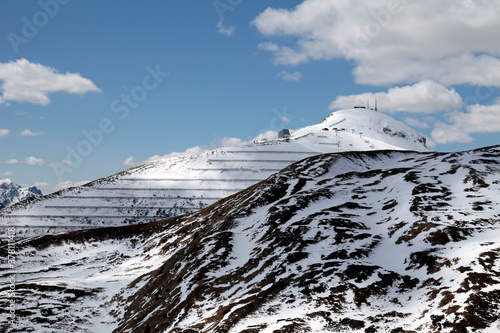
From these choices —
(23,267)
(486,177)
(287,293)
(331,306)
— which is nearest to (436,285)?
(331,306)

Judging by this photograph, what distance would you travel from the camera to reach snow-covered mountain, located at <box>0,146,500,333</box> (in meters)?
48.0

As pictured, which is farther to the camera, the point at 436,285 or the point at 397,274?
the point at 397,274

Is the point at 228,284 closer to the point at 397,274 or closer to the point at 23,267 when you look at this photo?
the point at 397,274

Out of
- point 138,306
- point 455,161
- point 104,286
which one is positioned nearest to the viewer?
point 138,306

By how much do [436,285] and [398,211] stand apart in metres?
27.3

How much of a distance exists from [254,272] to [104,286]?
38.7 metres

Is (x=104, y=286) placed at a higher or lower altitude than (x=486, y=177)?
lower

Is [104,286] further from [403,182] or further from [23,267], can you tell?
Result: [403,182]

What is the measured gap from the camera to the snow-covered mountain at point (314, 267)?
4797 centimetres

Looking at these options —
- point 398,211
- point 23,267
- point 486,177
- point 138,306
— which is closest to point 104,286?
point 138,306

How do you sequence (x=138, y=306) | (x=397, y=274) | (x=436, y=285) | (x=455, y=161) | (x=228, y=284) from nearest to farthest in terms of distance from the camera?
(x=436, y=285) → (x=397, y=274) → (x=228, y=284) → (x=138, y=306) → (x=455, y=161)

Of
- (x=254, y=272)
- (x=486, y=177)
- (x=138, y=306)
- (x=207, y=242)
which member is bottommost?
(x=138, y=306)

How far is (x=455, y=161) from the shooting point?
9806 cm

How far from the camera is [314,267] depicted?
6134 cm
